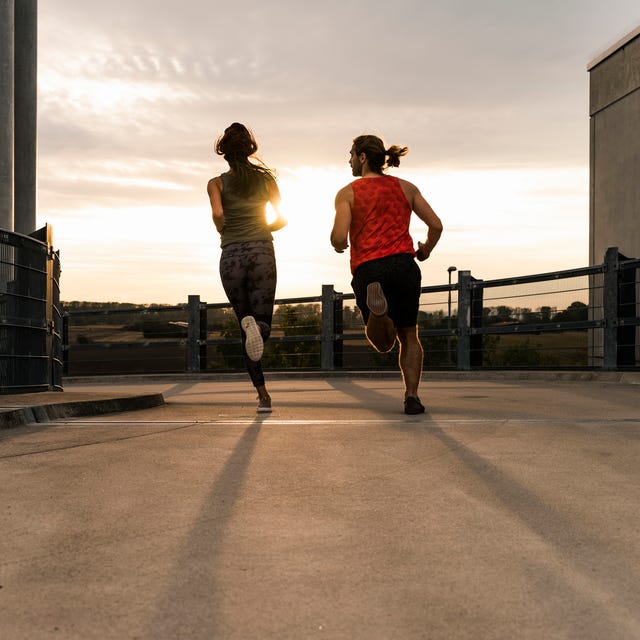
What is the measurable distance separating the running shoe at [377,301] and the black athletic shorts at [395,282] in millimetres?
107

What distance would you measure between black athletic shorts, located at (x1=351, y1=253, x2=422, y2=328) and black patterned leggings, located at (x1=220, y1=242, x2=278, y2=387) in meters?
0.64

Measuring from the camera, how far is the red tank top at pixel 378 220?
5602 millimetres

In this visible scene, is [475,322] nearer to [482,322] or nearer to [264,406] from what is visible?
[482,322]

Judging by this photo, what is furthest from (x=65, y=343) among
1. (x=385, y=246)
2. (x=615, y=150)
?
(x=615, y=150)

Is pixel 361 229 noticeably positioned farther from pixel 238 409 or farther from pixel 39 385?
pixel 39 385

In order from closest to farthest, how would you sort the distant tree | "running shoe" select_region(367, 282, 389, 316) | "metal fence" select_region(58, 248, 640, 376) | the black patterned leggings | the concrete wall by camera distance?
"running shoe" select_region(367, 282, 389, 316) → the black patterned leggings → "metal fence" select_region(58, 248, 640, 376) → the distant tree → the concrete wall

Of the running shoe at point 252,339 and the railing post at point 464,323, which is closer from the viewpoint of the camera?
the running shoe at point 252,339

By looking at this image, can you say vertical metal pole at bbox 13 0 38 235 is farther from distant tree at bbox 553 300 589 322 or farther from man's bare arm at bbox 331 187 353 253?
distant tree at bbox 553 300 589 322

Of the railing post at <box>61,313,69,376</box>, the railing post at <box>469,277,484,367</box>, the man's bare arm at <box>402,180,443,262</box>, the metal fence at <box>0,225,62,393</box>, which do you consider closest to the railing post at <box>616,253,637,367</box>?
the railing post at <box>469,277,484,367</box>

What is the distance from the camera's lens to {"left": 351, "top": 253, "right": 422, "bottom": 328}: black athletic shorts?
5555 mm

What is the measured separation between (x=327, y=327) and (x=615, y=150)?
12.8 meters

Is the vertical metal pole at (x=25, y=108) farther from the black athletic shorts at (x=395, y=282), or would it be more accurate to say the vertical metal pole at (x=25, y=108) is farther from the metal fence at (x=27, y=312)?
the black athletic shorts at (x=395, y=282)

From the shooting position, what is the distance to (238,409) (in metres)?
6.52

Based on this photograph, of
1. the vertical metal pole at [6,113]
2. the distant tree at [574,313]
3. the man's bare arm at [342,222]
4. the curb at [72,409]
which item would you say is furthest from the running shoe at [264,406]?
the distant tree at [574,313]
